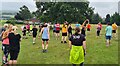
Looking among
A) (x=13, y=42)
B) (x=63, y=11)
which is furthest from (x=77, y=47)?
(x=63, y=11)

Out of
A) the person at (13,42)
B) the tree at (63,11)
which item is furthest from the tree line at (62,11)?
the person at (13,42)

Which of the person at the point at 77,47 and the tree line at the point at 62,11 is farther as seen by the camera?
the tree line at the point at 62,11

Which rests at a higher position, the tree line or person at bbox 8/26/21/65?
the tree line

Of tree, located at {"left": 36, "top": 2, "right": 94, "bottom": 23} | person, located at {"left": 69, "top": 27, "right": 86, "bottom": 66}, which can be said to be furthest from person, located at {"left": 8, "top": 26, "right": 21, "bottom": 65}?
tree, located at {"left": 36, "top": 2, "right": 94, "bottom": 23}

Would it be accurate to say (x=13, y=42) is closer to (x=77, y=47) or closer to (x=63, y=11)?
(x=77, y=47)

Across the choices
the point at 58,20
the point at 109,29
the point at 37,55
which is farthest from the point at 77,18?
the point at 37,55

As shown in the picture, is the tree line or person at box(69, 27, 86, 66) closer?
person at box(69, 27, 86, 66)

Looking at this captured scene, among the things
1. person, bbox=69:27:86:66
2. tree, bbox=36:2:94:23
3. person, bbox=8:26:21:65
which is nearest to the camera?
person, bbox=69:27:86:66

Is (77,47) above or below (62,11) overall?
below

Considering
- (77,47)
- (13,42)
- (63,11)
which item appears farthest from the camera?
(63,11)

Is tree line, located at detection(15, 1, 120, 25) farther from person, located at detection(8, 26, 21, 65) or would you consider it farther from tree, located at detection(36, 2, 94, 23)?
person, located at detection(8, 26, 21, 65)

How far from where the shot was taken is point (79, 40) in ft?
31.7

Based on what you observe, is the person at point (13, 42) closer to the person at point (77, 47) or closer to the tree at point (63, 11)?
the person at point (77, 47)

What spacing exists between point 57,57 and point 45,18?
34093mm
